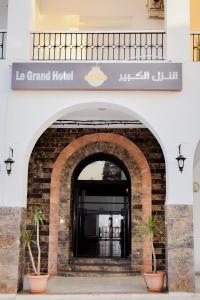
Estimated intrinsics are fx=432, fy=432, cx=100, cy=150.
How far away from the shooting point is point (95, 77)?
9070 mm

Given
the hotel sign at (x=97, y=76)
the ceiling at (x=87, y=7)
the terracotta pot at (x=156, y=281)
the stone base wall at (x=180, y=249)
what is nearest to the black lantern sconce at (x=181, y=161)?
the stone base wall at (x=180, y=249)

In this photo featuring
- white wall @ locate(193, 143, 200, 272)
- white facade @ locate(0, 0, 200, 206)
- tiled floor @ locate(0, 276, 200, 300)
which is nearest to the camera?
tiled floor @ locate(0, 276, 200, 300)

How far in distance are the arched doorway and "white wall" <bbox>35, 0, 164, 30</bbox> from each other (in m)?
3.74

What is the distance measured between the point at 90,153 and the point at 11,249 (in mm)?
4079

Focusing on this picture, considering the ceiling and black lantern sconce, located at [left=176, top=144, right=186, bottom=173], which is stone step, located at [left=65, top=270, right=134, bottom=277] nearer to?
black lantern sconce, located at [left=176, top=144, right=186, bottom=173]

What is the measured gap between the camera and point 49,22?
12.1m

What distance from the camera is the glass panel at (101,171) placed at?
1234 centimetres

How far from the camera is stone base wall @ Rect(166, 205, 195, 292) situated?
8.49 meters

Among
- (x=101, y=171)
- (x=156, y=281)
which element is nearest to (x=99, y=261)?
(x=101, y=171)

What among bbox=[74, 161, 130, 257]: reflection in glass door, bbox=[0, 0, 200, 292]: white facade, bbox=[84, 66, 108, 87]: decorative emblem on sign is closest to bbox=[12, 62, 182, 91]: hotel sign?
bbox=[84, 66, 108, 87]: decorative emblem on sign

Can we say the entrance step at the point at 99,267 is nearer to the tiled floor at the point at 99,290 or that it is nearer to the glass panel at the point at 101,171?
the tiled floor at the point at 99,290

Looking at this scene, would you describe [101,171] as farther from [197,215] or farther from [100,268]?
[197,215]

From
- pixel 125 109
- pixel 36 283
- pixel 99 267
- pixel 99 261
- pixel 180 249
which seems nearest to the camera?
pixel 180 249

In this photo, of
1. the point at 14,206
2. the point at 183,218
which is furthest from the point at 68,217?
the point at 183,218
